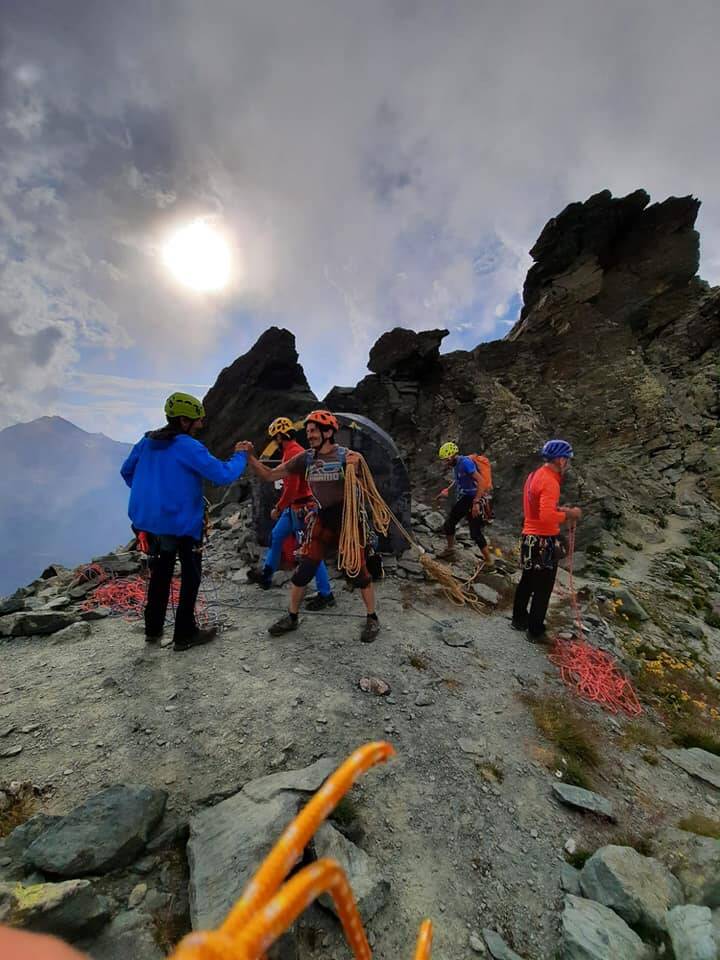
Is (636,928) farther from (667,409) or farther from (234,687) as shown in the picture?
(667,409)

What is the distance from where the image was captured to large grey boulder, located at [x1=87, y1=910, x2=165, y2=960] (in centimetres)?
195

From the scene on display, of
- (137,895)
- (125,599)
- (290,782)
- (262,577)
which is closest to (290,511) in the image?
(262,577)

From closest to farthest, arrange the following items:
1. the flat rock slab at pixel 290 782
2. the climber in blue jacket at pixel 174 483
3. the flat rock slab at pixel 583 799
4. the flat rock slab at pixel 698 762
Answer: the flat rock slab at pixel 290 782 < the flat rock slab at pixel 583 799 < the flat rock slab at pixel 698 762 < the climber in blue jacket at pixel 174 483

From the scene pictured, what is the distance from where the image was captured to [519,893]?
263 centimetres

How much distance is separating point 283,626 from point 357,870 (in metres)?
3.38

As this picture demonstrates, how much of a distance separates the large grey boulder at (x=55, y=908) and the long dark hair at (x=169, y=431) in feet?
11.5

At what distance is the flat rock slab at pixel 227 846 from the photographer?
2.13 meters

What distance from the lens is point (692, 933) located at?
221cm

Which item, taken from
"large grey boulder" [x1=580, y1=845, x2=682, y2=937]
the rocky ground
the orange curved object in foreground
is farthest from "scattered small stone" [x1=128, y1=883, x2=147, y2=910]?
"large grey boulder" [x1=580, y1=845, x2=682, y2=937]

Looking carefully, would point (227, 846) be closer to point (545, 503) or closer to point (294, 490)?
point (294, 490)

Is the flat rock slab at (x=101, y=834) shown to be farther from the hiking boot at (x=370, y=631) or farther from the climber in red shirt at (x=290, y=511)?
the climber in red shirt at (x=290, y=511)

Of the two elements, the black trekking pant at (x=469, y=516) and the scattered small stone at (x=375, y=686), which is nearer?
the scattered small stone at (x=375, y=686)

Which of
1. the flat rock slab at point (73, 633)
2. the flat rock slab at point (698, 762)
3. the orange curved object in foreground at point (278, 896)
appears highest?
the orange curved object in foreground at point (278, 896)

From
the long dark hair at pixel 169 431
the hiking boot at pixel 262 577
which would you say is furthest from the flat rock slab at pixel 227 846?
the hiking boot at pixel 262 577
